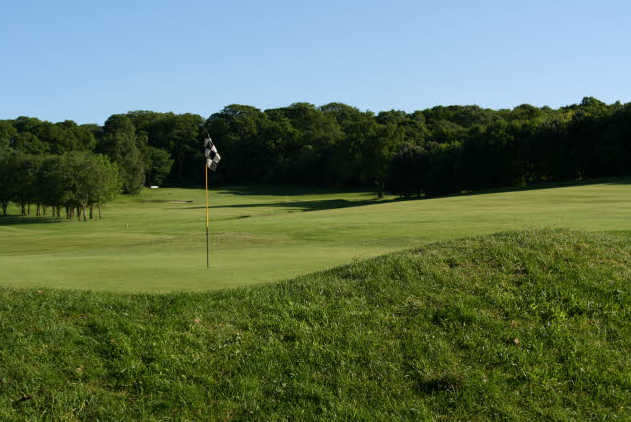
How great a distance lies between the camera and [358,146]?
95125 millimetres

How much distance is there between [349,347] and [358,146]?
88.0 m

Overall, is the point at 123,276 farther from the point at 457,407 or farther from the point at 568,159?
the point at 568,159

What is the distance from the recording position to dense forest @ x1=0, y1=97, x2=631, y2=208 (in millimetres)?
72438

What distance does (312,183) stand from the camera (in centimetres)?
12244

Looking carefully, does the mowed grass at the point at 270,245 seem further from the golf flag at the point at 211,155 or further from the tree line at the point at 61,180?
the tree line at the point at 61,180

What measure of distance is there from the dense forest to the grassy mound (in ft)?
216

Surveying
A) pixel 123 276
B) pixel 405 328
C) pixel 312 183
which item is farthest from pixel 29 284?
pixel 312 183

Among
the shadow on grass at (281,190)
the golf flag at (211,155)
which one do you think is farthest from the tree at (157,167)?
the golf flag at (211,155)

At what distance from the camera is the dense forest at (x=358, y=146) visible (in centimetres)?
7244

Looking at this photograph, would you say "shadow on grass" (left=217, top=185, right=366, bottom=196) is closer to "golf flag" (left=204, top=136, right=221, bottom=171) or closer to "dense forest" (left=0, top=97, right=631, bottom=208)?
"dense forest" (left=0, top=97, right=631, bottom=208)

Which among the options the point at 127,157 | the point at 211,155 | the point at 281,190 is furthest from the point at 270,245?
the point at 127,157

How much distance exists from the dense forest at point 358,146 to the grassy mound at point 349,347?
65.9 m

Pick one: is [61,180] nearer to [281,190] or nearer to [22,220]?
[22,220]

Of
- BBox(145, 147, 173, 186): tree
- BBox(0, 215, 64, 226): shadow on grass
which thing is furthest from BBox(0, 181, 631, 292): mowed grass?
BBox(145, 147, 173, 186): tree
